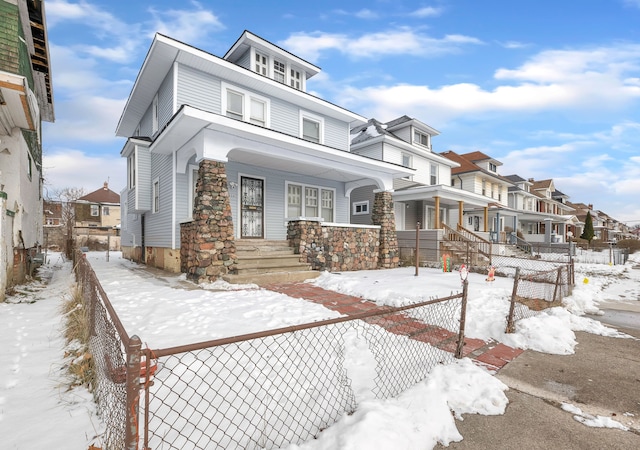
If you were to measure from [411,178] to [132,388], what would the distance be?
2017 cm

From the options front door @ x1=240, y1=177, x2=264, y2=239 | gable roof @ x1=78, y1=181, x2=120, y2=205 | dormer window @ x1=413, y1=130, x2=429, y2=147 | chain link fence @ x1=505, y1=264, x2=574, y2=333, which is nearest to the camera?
chain link fence @ x1=505, y1=264, x2=574, y2=333

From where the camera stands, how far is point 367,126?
69.1 ft

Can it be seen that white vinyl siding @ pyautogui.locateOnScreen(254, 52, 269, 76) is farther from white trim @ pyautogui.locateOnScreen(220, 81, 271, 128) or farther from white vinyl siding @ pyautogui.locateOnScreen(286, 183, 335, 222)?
white vinyl siding @ pyautogui.locateOnScreen(286, 183, 335, 222)

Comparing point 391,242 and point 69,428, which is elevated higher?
point 391,242

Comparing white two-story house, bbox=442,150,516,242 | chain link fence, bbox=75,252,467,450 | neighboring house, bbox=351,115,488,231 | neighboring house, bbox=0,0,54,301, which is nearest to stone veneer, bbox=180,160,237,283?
neighboring house, bbox=0,0,54,301

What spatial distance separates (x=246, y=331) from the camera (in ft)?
14.4

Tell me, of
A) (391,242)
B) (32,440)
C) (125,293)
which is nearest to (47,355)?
(32,440)

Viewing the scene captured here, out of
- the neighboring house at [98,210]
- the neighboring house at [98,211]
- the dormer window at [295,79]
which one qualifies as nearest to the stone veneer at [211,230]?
the dormer window at [295,79]

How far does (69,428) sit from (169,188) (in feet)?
30.3

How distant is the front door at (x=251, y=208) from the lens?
38.3 ft

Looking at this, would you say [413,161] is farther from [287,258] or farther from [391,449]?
[391,449]

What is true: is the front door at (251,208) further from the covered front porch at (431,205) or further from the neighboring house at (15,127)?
the covered front porch at (431,205)

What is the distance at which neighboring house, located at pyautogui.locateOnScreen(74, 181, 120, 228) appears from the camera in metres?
40.2

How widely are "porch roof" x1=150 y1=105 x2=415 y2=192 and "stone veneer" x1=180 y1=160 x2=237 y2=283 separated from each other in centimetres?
59
